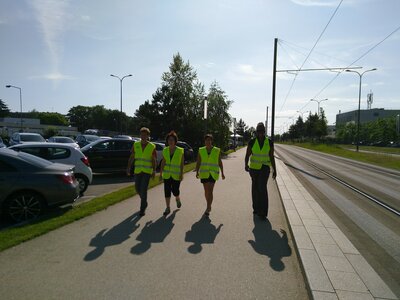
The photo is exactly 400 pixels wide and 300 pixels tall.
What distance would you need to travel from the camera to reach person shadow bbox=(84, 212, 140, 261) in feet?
15.1

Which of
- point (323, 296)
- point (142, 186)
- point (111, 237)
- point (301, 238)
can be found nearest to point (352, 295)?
point (323, 296)

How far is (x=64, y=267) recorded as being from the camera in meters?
4.06

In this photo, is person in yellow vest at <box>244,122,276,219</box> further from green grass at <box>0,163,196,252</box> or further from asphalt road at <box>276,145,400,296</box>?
green grass at <box>0,163,196,252</box>

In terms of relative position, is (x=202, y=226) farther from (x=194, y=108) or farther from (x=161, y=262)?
(x=194, y=108)

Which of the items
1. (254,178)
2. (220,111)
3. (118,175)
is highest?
(220,111)

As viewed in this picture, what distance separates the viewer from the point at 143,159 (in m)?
6.96

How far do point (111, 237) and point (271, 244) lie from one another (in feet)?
8.13

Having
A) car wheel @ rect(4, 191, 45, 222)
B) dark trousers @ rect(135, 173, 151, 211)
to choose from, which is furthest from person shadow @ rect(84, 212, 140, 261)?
car wheel @ rect(4, 191, 45, 222)

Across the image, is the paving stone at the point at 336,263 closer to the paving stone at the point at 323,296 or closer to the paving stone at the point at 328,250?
the paving stone at the point at 328,250

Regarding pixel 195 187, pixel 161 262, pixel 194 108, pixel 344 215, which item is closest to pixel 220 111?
pixel 194 108

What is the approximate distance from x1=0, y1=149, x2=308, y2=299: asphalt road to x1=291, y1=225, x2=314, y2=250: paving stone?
15 centimetres

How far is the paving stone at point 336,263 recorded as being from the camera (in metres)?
→ 4.03

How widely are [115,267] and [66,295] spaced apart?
2.58 feet

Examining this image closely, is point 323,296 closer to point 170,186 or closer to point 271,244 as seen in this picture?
point 271,244
